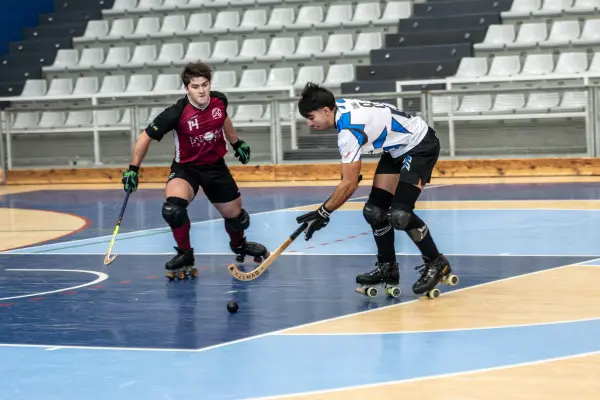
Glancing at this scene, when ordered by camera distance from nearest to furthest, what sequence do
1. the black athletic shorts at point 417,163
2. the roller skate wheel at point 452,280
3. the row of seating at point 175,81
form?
1. the black athletic shorts at point 417,163
2. the roller skate wheel at point 452,280
3. the row of seating at point 175,81

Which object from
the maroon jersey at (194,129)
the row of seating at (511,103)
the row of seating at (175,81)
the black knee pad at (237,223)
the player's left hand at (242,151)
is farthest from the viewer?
the row of seating at (175,81)

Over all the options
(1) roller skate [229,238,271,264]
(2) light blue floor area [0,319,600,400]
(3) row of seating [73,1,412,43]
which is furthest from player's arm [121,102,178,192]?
(3) row of seating [73,1,412,43]

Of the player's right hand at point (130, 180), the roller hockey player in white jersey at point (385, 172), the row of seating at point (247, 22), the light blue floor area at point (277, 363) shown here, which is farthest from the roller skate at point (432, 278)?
the row of seating at point (247, 22)

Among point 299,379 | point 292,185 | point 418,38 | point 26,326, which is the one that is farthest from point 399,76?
point 299,379

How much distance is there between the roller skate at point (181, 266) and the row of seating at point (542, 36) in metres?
11.9

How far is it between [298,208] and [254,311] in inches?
268

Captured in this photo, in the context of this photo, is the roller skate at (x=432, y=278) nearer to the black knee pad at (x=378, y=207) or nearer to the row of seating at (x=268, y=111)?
the black knee pad at (x=378, y=207)

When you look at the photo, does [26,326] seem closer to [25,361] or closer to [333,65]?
[25,361]

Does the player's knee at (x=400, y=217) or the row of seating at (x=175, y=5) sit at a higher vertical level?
the row of seating at (x=175, y=5)

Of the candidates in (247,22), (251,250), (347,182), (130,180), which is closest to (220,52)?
(247,22)

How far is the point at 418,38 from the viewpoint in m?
20.7

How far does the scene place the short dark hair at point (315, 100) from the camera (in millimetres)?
7355

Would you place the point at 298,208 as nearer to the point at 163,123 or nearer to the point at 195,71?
the point at 163,123

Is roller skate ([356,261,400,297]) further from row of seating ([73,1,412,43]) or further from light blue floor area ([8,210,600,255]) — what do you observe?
row of seating ([73,1,412,43])
